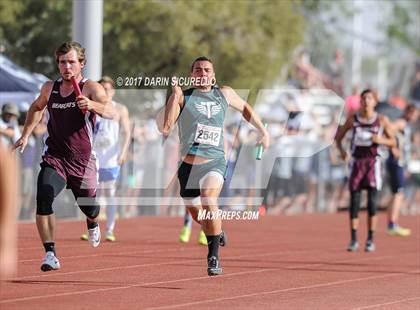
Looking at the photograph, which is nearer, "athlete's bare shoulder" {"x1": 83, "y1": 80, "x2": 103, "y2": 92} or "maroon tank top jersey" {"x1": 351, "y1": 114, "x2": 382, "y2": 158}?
"athlete's bare shoulder" {"x1": 83, "y1": 80, "x2": 103, "y2": 92}

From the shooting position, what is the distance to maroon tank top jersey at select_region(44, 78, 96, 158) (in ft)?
37.5

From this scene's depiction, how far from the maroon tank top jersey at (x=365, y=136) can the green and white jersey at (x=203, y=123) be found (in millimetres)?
4710

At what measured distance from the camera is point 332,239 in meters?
19.4

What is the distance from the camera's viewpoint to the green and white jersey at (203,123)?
12.1 m

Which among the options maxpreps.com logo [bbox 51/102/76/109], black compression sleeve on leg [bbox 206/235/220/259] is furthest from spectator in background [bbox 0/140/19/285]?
black compression sleeve on leg [bbox 206/235/220/259]

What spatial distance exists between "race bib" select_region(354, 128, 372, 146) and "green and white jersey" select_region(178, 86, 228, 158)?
4688 mm

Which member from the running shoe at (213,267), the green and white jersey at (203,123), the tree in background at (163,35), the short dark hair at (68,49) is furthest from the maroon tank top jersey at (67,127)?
the tree in background at (163,35)

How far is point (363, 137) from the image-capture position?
54.2 feet

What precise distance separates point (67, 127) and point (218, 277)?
228cm

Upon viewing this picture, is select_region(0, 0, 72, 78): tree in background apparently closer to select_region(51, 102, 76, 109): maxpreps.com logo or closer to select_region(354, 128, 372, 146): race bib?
select_region(354, 128, 372, 146): race bib

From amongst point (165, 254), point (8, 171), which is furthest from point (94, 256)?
point (8, 171)

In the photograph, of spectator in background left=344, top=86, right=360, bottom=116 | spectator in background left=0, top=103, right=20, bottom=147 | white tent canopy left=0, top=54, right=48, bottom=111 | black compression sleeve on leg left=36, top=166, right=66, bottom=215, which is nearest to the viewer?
black compression sleeve on leg left=36, top=166, right=66, bottom=215

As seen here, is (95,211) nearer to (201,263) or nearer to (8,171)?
(201,263)

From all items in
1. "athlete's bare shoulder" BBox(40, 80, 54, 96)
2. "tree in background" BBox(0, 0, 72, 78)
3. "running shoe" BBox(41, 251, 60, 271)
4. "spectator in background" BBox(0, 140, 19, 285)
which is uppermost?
"tree in background" BBox(0, 0, 72, 78)
